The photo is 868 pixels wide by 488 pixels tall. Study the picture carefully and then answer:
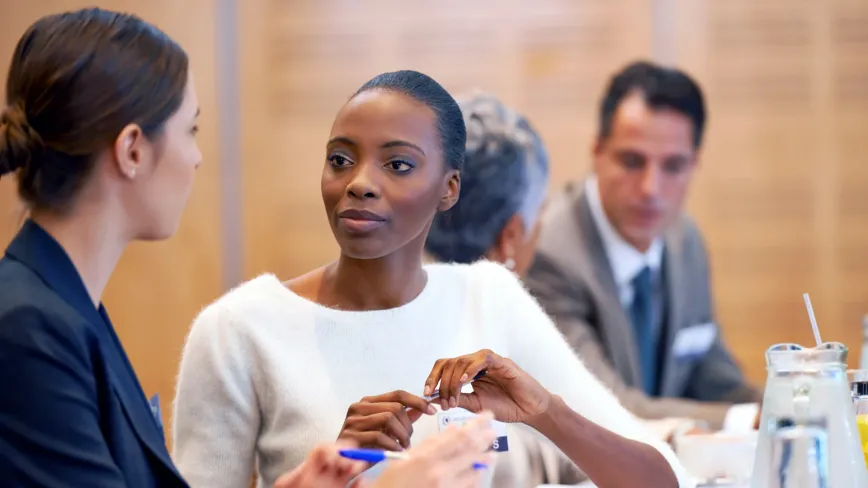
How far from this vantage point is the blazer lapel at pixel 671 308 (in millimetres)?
2408

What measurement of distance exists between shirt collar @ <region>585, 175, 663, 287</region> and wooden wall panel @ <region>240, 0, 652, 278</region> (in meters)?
1.07

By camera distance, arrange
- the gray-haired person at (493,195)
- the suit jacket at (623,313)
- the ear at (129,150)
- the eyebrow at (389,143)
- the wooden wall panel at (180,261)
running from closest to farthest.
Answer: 1. the ear at (129,150)
2. the eyebrow at (389,143)
3. the gray-haired person at (493,195)
4. the suit jacket at (623,313)
5. the wooden wall panel at (180,261)

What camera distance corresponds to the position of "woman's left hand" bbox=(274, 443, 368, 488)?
36.3 inches

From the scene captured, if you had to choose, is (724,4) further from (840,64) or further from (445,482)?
(445,482)

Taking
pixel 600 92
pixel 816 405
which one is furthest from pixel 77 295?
pixel 600 92

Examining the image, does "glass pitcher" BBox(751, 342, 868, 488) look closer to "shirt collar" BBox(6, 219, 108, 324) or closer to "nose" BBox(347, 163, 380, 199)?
"nose" BBox(347, 163, 380, 199)

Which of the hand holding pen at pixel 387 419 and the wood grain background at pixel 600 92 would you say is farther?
the wood grain background at pixel 600 92

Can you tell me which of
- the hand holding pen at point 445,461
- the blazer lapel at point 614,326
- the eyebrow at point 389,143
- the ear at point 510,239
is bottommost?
the blazer lapel at point 614,326

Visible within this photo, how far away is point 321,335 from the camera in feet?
3.68

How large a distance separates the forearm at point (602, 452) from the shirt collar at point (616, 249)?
3.59 ft

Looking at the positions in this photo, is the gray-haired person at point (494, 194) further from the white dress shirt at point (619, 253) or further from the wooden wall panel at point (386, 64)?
the wooden wall panel at point (386, 64)

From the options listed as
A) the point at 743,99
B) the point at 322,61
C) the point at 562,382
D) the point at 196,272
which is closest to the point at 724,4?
the point at 743,99

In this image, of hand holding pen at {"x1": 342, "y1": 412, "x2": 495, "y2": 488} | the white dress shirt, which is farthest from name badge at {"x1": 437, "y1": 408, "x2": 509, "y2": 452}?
the white dress shirt

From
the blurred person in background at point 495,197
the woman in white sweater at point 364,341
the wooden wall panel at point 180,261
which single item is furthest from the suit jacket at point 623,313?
the wooden wall panel at point 180,261
